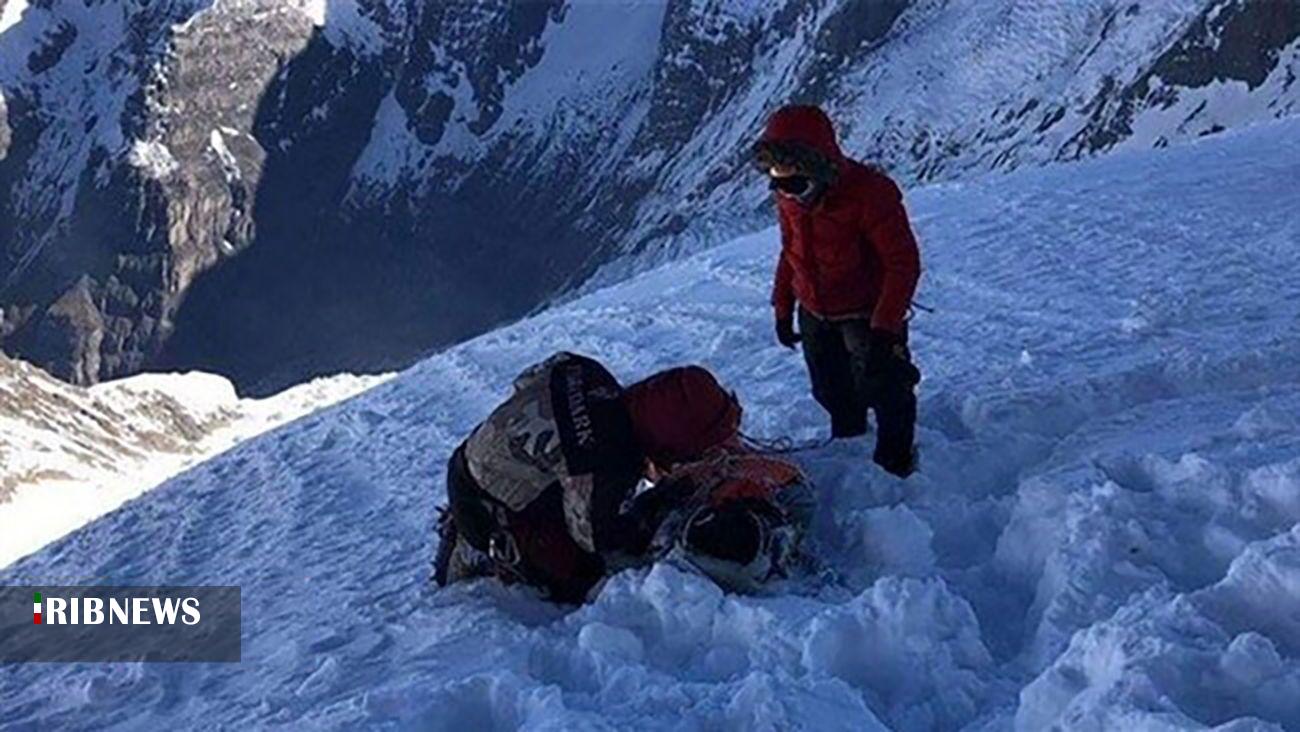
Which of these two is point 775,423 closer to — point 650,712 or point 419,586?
point 419,586

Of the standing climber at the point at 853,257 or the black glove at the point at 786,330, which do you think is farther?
the black glove at the point at 786,330

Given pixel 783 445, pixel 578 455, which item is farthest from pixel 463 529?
pixel 783 445

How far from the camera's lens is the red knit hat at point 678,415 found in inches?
263

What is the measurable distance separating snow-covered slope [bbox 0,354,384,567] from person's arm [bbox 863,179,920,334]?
134 m

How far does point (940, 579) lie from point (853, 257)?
6.76 ft

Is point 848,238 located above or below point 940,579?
above

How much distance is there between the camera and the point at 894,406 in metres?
7.29

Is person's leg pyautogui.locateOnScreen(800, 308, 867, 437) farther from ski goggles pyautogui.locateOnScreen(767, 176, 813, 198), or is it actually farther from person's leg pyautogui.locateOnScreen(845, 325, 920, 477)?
ski goggles pyautogui.locateOnScreen(767, 176, 813, 198)

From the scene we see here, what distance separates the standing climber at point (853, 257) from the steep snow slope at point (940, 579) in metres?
0.30

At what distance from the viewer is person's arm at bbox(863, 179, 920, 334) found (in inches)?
280
